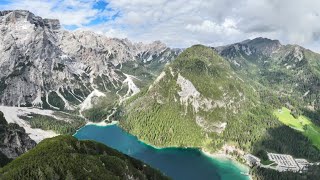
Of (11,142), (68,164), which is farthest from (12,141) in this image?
(68,164)

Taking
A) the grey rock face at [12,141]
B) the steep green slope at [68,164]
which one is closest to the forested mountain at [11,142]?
the grey rock face at [12,141]

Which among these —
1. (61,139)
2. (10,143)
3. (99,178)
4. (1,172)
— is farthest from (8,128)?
(99,178)

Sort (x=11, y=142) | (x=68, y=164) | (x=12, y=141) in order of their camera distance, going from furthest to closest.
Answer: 1. (x=12, y=141)
2. (x=11, y=142)
3. (x=68, y=164)

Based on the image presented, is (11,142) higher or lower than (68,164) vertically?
lower

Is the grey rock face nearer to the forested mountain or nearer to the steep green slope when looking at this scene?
the forested mountain

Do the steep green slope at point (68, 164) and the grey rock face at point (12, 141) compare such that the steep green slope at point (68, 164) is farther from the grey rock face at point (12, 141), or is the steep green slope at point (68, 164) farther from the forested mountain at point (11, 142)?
the grey rock face at point (12, 141)

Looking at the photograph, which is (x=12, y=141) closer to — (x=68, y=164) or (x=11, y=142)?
(x=11, y=142)
